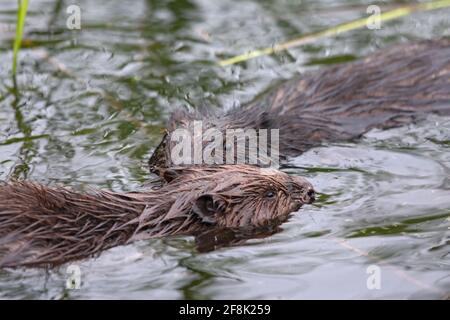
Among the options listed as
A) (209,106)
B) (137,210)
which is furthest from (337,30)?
(137,210)

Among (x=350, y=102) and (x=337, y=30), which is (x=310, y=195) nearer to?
(x=350, y=102)

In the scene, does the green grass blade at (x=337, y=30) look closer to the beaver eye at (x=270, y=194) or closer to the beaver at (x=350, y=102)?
the beaver at (x=350, y=102)

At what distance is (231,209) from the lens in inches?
228

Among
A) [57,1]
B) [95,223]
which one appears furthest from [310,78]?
[57,1]

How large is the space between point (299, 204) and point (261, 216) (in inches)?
11.4

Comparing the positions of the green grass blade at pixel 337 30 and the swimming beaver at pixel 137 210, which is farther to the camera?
the green grass blade at pixel 337 30

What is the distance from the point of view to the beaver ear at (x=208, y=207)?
5.59m

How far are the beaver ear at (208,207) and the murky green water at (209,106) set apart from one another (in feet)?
0.64

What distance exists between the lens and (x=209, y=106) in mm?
7605

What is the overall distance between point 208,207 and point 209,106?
6.86 ft

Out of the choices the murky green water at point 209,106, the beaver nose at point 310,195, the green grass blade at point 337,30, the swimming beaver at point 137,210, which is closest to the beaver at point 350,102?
the murky green water at point 209,106

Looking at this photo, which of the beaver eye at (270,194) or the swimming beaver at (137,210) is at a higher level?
the beaver eye at (270,194)

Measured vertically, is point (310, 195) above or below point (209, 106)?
below
